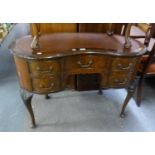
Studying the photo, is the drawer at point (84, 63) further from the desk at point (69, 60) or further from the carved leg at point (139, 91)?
the carved leg at point (139, 91)

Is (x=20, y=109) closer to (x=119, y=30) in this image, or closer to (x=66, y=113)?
(x=66, y=113)

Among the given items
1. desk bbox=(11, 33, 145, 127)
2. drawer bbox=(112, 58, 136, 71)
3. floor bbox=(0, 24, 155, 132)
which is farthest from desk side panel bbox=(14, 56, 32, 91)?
drawer bbox=(112, 58, 136, 71)

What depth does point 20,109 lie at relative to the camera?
75.9 inches

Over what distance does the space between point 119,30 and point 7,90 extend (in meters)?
1.45

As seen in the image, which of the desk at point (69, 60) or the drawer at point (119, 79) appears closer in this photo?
the desk at point (69, 60)

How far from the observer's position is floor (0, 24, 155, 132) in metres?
1.77

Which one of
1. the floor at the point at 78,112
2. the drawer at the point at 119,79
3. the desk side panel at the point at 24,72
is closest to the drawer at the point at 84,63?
the drawer at the point at 119,79

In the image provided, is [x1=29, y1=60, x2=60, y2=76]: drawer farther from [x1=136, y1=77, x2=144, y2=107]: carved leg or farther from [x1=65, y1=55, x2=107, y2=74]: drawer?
[x1=136, y1=77, x2=144, y2=107]: carved leg

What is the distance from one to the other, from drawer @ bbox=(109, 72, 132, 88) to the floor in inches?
19.5

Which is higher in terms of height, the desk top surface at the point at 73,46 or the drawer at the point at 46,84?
the desk top surface at the point at 73,46

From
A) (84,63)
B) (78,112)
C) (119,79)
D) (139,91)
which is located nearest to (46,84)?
(84,63)

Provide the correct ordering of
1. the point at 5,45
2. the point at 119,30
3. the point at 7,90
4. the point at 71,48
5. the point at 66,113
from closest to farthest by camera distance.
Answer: the point at 71,48
the point at 119,30
the point at 66,113
the point at 7,90
the point at 5,45

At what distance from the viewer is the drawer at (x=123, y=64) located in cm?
137

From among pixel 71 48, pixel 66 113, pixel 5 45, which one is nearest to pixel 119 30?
pixel 71 48
